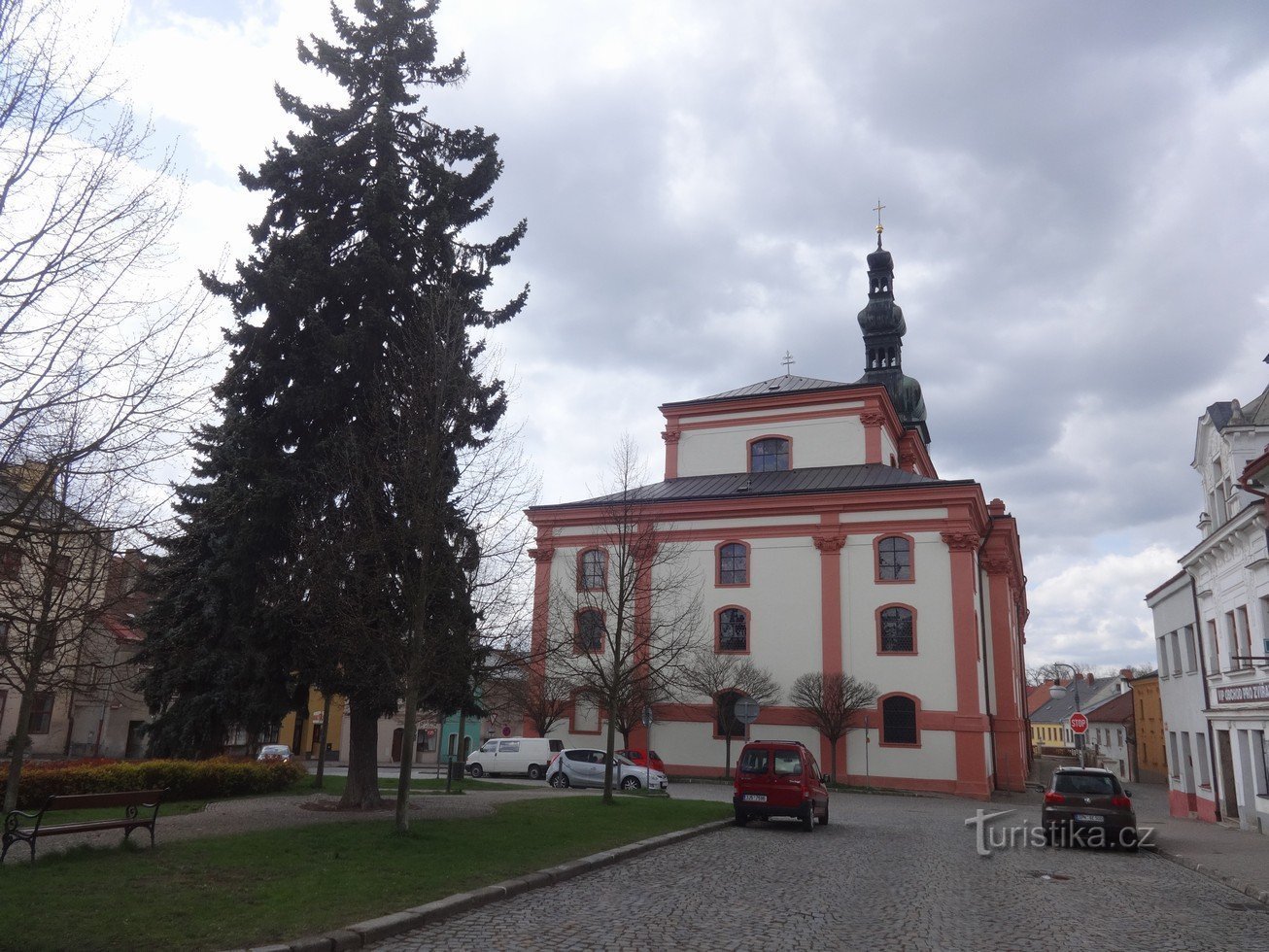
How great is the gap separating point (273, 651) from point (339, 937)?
10.2 m

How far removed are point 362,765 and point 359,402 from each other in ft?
22.0

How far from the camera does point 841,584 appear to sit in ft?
120

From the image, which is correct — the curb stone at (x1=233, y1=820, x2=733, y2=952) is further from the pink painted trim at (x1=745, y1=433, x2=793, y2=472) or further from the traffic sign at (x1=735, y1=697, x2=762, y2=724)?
the pink painted trim at (x1=745, y1=433, x2=793, y2=472)

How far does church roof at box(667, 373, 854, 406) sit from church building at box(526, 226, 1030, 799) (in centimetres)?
54

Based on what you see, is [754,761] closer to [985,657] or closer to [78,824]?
[78,824]

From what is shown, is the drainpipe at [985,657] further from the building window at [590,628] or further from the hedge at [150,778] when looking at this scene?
the hedge at [150,778]

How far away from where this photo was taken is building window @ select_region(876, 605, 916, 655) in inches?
1380

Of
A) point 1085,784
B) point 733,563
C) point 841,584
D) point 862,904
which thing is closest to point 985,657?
point 841,584

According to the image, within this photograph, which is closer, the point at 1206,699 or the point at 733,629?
the point at 1206,699

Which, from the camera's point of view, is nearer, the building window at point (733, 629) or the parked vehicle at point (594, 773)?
the parked vehicle at point (594, 773)

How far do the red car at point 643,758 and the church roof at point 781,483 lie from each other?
32.5 feet

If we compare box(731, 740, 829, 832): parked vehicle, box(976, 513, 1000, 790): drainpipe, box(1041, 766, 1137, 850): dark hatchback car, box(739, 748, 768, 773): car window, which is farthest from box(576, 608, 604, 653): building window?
box(976, 513, 1000, 790): drainpipe

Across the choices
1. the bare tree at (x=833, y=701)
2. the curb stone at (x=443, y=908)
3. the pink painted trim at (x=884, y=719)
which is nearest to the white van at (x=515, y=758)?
the bare tree at (x=833, y=701)

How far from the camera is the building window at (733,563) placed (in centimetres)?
3841
